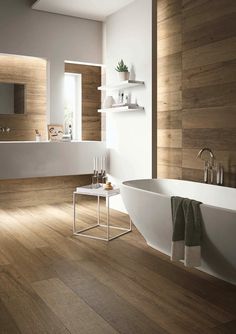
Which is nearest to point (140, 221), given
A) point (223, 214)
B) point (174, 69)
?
point (223, 214)

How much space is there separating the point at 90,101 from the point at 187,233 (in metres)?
3.90

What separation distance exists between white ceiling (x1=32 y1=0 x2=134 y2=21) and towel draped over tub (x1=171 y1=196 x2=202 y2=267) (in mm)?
3102

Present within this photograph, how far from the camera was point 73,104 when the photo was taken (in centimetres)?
631

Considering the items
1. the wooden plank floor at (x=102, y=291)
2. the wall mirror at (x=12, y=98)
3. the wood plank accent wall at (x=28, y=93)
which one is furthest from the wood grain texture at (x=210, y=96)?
the wall mirror at (x=12, y=98)

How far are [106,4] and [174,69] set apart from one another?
1229mm

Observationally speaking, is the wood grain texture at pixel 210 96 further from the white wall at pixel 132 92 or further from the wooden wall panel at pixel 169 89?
the white wall at pixel 132 92

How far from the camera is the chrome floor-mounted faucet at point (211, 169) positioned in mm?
3965

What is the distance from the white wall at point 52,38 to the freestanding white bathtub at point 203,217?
2192 millimetres

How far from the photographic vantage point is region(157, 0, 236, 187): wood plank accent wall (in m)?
3.94

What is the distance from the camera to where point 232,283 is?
9.26 feet

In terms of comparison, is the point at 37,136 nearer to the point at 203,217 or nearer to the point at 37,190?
the point at 37,190

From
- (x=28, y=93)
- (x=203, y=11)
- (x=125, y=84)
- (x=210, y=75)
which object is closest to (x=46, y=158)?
(x=28, y=93)

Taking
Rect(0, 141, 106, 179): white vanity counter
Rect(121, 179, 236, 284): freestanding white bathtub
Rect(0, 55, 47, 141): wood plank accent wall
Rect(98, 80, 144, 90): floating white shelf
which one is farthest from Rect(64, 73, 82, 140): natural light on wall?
Rect(121, 179, 236, 284): freestanding white bathtub

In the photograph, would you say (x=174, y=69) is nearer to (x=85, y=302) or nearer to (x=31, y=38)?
(x=31, y=38)
